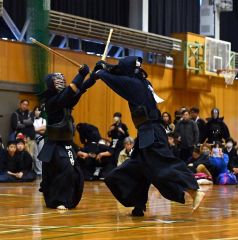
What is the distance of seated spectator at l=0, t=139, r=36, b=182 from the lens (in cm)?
1443

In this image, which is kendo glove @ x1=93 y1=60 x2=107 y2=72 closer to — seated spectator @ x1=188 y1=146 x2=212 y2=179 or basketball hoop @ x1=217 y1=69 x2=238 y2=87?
seated spectator @ x1=188 y1=146 x2=212 y2=179

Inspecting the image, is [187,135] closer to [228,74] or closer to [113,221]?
[228,74]

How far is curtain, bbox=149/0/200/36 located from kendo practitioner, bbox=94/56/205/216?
14.3 m

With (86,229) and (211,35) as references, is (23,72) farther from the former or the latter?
(86,229)

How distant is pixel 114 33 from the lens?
18812 mm

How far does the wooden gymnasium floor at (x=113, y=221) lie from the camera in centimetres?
561

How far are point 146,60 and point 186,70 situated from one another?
1362 mm

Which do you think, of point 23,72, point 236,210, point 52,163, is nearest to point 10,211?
point 52,163

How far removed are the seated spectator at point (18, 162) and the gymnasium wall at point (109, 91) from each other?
243 cm

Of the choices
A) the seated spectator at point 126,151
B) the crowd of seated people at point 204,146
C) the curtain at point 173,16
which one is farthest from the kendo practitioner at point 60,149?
the curtain at point 173,16

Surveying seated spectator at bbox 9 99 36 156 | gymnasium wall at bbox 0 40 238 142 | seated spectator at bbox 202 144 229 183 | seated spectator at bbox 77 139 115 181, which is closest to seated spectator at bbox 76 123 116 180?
seated spectator at bbox 77 139 115 181

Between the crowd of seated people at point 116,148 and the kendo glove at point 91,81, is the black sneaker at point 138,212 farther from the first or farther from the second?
the crowd of seated people at point 116,148

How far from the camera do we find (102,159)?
1573 centimetres

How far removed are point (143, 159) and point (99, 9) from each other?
1367cm
